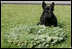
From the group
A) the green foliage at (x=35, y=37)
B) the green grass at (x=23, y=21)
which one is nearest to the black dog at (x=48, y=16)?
the green foliage at (x=35, y=37)

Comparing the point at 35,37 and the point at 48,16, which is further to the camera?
the point at 48,16

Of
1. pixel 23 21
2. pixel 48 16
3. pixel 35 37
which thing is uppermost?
pixel 48 16

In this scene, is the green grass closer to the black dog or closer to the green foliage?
the green foliage

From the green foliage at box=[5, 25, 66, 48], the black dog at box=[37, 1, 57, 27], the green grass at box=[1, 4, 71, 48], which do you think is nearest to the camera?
the green foliage at box=[5, 25, 66, 48]

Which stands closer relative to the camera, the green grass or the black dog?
Result: the green grass

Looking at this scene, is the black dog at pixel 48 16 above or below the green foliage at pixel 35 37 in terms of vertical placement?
above

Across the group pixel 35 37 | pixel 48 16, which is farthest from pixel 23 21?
pixel 35 37

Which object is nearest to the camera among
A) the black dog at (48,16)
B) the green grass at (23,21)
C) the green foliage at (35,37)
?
the green foliage at (35,37)

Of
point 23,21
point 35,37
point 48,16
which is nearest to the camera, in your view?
point 35,37

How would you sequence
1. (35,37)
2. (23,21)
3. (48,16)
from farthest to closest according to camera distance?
(23,21) → (48,16) → (35,37)

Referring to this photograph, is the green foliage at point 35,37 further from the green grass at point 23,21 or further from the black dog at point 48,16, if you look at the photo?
the black dog at point 48,16

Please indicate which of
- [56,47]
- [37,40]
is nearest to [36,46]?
[37,40]

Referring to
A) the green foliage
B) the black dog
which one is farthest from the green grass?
the black dog

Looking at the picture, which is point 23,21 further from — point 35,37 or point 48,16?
point 35,37
